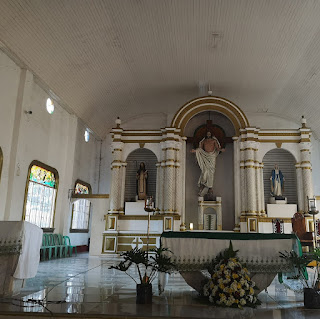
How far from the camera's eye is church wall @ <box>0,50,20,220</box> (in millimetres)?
9266

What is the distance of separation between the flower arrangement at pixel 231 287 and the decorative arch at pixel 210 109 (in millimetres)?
8546

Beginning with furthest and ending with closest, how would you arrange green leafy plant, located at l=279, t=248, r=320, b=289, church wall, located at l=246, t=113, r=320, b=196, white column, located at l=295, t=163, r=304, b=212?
church wall, located at l=246, t=113, r=320, b=196
white column, located at l=295, t=163, r=304, b=212
green leafy plant, located at l=279, t=248, r=320, b=289

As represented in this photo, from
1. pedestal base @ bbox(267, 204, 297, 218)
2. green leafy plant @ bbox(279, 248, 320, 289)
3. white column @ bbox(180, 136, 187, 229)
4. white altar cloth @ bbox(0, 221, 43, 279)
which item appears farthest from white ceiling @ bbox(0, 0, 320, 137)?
green leafy plant @ bbox(279, 248, 320, 289)

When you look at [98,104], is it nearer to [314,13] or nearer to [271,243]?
[314,13]

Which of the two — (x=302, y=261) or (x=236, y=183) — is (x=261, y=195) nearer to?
(x=236, y=183)

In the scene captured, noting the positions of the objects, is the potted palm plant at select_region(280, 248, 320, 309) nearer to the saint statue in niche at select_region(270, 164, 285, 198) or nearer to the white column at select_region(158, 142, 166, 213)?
the white column at select_region(158, 142, 166, 213)

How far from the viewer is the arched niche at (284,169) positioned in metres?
13.2

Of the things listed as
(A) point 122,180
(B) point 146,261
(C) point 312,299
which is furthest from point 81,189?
(C) point 312,299

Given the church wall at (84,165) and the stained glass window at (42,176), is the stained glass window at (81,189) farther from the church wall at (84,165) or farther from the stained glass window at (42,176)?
the stained glass window at (42,176)

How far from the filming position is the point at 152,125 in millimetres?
15914

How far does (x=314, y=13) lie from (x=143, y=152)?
764cm

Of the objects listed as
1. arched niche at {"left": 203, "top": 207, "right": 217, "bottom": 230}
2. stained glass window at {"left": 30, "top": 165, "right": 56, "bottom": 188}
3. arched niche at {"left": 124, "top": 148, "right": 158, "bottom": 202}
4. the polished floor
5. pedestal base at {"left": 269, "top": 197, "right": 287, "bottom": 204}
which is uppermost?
arched niche at {"left": 124, "top": 148, "right": 158, "bottom": 202}

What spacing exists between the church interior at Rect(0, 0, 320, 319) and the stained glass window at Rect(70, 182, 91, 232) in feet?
0.31

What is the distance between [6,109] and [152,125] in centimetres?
751
